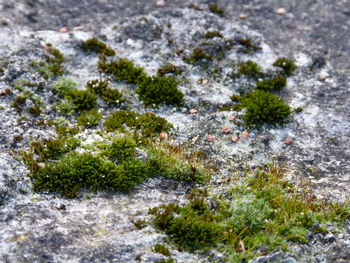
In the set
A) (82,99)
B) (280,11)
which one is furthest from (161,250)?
(280,11)

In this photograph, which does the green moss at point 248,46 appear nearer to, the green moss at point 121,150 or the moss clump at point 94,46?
the moss clump at point 94,46

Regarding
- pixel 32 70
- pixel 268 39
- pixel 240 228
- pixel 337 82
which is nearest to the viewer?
pixel 240 228

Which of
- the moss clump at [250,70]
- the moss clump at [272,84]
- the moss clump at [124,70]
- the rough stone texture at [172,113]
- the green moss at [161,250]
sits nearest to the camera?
the green moss at [161,250]

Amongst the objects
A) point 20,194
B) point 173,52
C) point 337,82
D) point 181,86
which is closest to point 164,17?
point 173,52

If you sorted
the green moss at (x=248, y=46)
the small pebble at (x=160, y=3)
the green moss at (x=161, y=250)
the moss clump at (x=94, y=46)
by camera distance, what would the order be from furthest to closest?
the small pebble at (x=160, y=3), the green moss at (x=248, y=46), the moss clump at (x=94, y=46), the green moss at (x=161, y=250)

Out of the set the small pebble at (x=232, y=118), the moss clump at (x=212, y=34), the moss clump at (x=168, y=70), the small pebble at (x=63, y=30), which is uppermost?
the moss clump at (x=212, y=34)

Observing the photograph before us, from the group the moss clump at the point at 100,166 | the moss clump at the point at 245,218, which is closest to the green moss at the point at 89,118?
the moss clump at the point at 100,166

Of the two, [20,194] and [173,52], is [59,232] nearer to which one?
[20,194]
